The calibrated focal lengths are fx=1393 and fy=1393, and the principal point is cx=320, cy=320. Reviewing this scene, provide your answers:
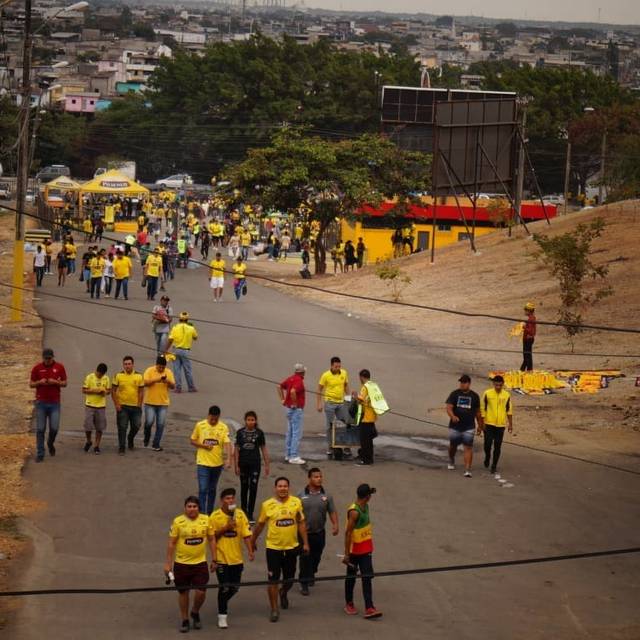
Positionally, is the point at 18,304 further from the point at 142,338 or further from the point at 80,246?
the point at 80,246

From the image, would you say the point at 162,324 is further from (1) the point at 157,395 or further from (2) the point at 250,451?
(2) the point at 250,451

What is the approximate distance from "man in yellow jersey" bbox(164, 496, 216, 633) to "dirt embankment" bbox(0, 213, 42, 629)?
166 cm

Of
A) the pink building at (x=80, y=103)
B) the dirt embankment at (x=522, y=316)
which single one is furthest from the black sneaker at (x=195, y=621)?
the pink building at (x=80, y=103)

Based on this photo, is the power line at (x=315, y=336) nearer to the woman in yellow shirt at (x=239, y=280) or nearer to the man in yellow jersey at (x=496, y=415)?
the woman in yellow shirt at (x=239, y=280)

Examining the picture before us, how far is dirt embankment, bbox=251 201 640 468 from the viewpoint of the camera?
2283 cm

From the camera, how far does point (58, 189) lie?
64750 mm

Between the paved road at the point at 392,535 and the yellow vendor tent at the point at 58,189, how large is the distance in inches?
1511

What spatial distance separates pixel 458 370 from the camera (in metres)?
28.1

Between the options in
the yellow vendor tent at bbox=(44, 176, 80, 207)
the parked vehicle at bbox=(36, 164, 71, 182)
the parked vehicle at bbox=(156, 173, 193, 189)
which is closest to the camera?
the yellow vendor tent at bbox=(44, 176, 80, 207)

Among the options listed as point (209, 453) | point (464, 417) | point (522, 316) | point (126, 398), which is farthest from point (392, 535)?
point (522, 316)

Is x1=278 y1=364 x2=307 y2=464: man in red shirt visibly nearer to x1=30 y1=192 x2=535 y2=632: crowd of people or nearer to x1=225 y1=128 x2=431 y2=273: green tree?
x1=30 y1=192 x2=535 y2=632: crowd of people

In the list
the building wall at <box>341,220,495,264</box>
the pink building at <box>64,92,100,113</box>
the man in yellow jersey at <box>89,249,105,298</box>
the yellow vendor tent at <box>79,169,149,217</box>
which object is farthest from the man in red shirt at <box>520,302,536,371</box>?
the pink building at <box>64,92,100,113</box>

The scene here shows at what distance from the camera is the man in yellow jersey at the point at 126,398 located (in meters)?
19.2

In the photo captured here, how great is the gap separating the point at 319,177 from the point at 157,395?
31.1m
